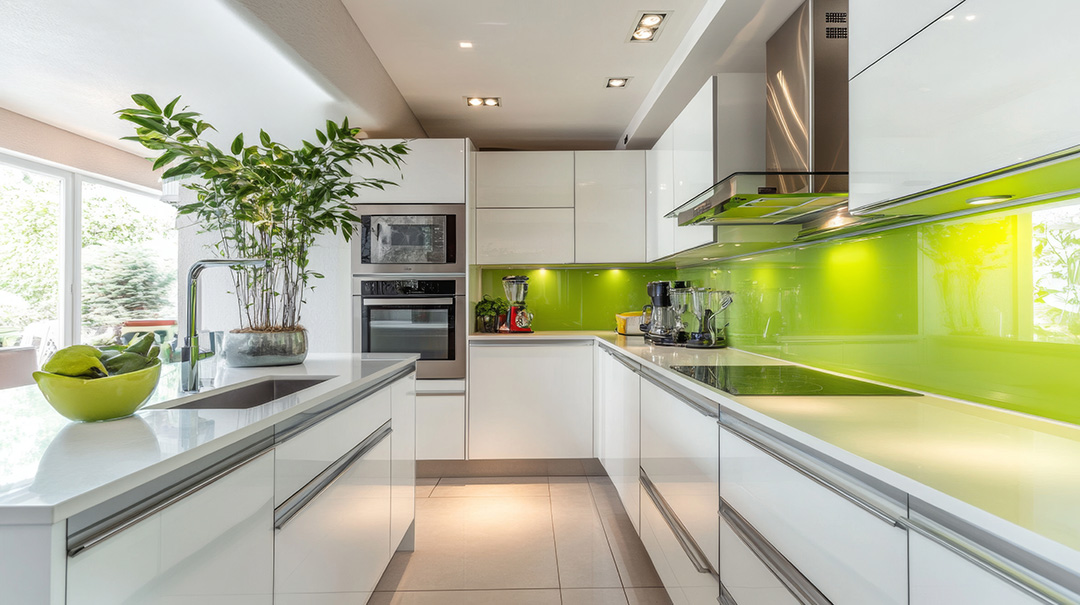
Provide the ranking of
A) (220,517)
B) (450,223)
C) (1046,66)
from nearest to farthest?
(1046,66) < (220,517) < (450,223)

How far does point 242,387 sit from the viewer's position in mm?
1716

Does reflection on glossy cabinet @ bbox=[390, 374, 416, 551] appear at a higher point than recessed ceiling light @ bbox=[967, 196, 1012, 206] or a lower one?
lower

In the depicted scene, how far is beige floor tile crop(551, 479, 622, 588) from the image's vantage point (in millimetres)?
2383

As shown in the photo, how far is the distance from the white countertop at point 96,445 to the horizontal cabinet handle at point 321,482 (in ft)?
0.70

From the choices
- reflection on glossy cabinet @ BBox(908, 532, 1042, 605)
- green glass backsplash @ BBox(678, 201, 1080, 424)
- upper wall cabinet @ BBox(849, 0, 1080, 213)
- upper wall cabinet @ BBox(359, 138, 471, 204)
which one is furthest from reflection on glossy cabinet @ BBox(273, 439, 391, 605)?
upper wall cabinet @ BBox(359, 138, 471, 204)

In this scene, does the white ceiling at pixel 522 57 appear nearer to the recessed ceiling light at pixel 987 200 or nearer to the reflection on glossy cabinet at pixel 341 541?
the recessed ceiling light at pixel 987 200

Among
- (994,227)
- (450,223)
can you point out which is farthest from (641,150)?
(994,227)

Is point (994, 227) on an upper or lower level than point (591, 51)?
lower

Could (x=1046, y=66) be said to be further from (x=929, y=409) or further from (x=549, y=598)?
(x=549, y=598)

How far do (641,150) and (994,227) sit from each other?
2.91 meters

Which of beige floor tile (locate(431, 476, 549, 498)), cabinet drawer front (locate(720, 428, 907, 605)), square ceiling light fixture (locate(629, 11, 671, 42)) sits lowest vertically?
beige floor tile (locate(431, 476, 549, 498))

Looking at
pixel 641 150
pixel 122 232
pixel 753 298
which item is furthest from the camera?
pixel 122 232

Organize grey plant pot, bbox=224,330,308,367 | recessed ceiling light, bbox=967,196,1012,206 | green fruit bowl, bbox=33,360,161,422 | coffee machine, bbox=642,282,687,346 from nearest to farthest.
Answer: green fruit bowl, bbox=33,360,161,422 < recessed ceiling light, bbox=967,196,1012,206 < grey plant pot, bbox=224,330,308,367 < coffee machine, bbox=642,282,687,346

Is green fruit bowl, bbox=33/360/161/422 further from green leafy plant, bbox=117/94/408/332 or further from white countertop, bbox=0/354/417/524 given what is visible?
green leafy plant, bbox=117/94/408/332
